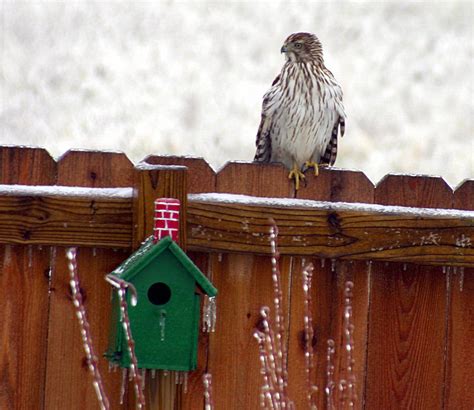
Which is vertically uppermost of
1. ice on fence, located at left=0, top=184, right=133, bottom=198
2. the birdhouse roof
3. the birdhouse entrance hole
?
ice on fence, located at left=0, top=184, right=133, bottom=198

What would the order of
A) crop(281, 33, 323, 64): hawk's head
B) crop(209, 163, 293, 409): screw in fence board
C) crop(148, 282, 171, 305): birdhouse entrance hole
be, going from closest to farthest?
crop(148, 282, 171, 305): birdhouse entrance hole < crop(209, 163, 293, 409): screw in fence board < crop(281, 33, 323, 64): hawk's head

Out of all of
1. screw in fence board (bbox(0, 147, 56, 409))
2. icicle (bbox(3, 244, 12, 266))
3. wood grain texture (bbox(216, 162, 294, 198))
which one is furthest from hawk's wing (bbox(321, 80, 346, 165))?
icicle (bbox(3, 244, 12, 266))

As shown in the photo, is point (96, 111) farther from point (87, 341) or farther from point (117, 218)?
point (87, 341)

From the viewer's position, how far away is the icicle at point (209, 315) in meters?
3.67

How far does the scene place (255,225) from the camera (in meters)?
3.82

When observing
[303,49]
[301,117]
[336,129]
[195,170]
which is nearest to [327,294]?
[195,170]

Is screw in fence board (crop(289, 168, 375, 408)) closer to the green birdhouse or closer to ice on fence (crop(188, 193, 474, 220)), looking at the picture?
ice on fence (crop(188, 193, 474, 220))

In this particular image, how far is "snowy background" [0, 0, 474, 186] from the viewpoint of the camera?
10250mm

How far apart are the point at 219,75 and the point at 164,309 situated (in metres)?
8.96

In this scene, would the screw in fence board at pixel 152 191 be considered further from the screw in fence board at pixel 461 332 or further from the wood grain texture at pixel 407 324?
the screw in fence board at pixel 461 332

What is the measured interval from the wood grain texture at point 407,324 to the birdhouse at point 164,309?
85 centimetres

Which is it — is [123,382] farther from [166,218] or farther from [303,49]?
[303,49]

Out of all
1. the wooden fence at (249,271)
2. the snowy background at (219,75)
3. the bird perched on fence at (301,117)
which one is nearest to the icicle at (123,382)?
the wooden fence at (249,271)

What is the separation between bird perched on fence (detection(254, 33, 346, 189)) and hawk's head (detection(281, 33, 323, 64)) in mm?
114
